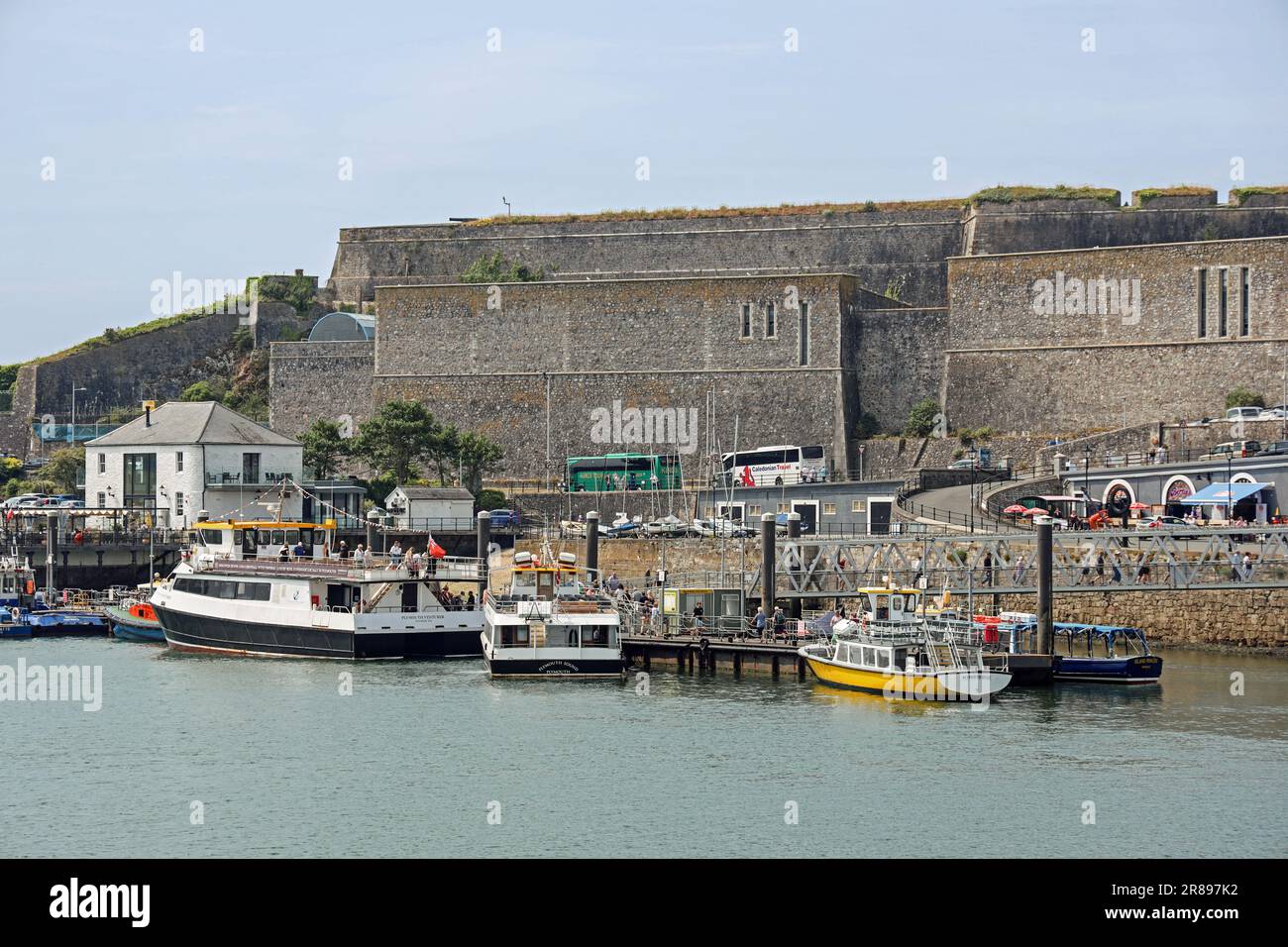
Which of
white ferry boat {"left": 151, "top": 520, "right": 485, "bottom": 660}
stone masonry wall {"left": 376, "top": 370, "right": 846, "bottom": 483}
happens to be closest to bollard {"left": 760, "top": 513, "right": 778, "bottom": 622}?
white ferry boat {"left": 151, "top": 520, "right": 485, "bottom": 660}

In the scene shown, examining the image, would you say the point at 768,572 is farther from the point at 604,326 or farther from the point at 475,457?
the point at 604,326

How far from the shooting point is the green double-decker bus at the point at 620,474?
246 feet

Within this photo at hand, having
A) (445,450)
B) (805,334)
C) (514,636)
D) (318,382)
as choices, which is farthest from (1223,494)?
(318,382)

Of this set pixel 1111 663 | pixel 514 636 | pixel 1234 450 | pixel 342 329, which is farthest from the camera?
pixel 342 329

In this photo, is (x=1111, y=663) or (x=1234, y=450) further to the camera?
(x=1234, y=450)

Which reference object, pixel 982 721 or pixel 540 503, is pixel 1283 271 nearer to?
pixel 540 503

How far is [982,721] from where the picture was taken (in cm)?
4003

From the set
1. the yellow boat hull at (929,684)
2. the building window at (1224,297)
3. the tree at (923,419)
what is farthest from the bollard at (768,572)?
the building window at (1224,297)

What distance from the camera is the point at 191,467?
69.7 metres

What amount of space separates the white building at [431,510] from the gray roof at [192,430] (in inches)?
195

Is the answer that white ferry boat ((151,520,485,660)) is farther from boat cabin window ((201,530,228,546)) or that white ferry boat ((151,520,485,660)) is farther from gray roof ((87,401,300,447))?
gray roof ((87,401,300,447))

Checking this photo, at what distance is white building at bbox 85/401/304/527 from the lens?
6969 cm

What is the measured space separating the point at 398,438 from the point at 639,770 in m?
41.8

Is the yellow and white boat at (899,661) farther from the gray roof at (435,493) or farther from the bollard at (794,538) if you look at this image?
the gray roof at (435,493)
